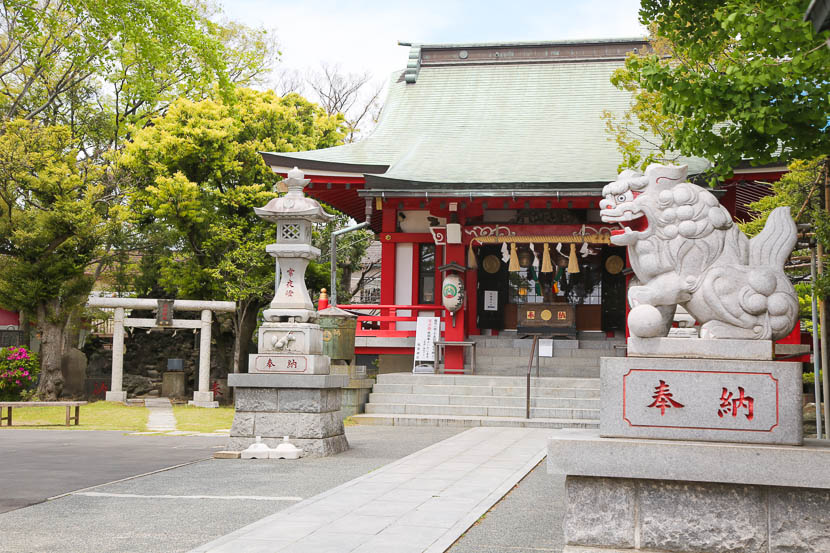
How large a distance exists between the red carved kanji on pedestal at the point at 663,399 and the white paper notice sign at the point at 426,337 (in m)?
12.8

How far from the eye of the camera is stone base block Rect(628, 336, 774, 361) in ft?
15.8

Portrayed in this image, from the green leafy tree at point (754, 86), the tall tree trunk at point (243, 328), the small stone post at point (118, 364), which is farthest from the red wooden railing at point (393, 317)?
the green leafy tree at point (754, 86)

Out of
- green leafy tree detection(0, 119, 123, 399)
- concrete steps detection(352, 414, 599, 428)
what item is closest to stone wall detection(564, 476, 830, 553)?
concrete steps detection(352, 414, 599, 428)

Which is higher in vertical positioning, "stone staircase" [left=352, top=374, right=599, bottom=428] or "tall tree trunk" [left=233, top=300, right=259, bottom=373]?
"tall tree trunk" [left=233, top=300, right=259, bottom=373]

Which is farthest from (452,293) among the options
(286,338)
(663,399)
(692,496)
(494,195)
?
(692,496)

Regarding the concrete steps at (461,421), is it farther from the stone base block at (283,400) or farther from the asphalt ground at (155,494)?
the stone base block at (283,400)

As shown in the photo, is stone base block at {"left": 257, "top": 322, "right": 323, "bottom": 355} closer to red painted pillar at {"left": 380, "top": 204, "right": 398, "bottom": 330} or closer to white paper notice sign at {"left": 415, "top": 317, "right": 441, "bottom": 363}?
white paper notice sign at {"left": 415, "top": 317, "right": 441, "bottom": 363}

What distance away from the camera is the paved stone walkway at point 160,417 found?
14.6 meters

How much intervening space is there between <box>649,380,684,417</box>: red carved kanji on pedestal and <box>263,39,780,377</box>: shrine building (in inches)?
486

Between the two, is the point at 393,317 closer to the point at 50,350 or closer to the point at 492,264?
the point at 492,264

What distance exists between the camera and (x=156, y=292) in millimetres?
26750

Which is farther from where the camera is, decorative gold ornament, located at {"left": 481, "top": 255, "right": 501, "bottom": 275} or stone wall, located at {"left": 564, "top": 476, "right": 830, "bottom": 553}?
decorative gold ornament, located at {"left": 481, "top": 255, "right": 501, "bottom": 275}

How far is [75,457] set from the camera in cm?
985

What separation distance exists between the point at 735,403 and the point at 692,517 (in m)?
0.71
